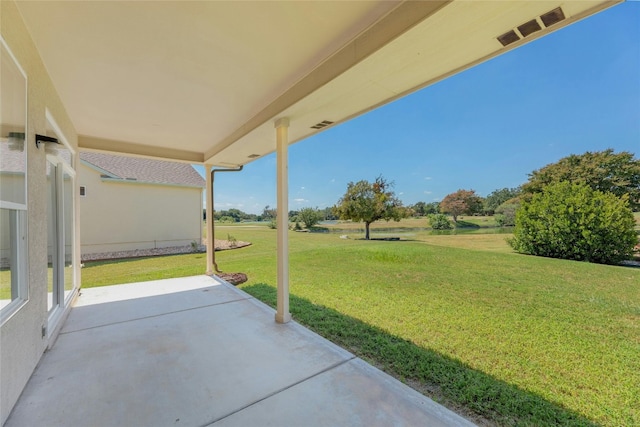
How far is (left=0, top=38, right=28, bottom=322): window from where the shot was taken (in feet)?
5.51

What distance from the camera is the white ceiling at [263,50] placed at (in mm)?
1634

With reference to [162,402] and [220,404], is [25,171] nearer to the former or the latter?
[162,402]

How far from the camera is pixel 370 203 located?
15383 millimetres

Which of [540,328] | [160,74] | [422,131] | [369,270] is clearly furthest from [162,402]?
[422,131]

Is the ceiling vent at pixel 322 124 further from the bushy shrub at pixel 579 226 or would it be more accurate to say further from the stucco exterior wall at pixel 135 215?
the bushy shrub at pixel 579 226

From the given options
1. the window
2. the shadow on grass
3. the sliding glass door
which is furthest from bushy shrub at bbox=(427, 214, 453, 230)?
the window

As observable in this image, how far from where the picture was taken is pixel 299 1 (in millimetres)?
1625

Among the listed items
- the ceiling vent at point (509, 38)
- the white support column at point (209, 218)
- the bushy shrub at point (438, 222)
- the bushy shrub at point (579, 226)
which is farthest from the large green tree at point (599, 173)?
the white support column at point (209, 218)

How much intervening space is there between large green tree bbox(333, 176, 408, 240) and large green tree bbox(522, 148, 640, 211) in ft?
26.6

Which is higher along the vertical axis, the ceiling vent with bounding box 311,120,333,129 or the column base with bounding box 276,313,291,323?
the ceiling vent with bounding box 311,120,333,129

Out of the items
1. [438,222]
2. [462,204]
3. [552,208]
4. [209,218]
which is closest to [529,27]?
[209,218]

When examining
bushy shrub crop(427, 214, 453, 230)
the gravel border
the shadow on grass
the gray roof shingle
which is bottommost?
the shadow on grass

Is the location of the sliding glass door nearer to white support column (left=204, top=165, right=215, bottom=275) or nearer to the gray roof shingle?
A: white support column (left=204, top=165, right=215, bottom=275)

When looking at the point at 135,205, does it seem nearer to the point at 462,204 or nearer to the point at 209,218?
the point at 209,218
